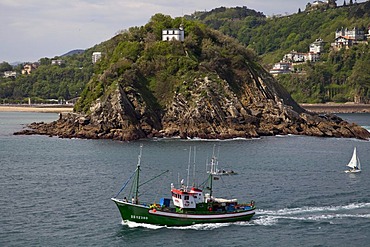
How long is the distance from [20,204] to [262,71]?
3317 inches

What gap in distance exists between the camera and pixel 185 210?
49.1 meters

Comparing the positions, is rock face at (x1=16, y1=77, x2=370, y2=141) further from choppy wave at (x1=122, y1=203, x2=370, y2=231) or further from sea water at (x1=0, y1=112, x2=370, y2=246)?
choppy wave at (x1=122, y1=203, x2=370, y2=231)

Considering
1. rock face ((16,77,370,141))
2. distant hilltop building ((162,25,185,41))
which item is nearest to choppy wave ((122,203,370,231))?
rock face ((16,77,370,141))

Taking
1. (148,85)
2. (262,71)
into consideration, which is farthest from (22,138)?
(262,71)

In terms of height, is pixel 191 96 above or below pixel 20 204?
above

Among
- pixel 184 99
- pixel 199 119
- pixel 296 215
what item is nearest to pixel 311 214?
pixel 296 215

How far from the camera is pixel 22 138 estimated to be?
11081 cm

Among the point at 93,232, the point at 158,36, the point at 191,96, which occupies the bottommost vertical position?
the point at 93,232

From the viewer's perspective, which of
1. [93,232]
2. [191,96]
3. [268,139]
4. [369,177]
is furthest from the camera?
[191,96]

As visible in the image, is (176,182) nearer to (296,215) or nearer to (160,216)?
(296,215)

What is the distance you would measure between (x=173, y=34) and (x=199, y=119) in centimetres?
2674

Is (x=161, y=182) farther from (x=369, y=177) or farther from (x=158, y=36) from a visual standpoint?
(x=158, y=36)

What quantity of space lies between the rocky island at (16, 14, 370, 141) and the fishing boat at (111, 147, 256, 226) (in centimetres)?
5477

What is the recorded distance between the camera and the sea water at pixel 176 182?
46062 millimetres
